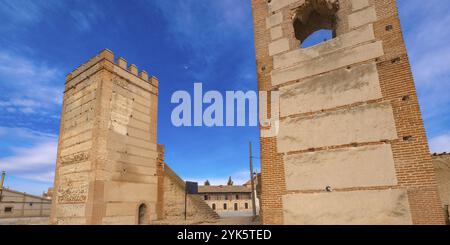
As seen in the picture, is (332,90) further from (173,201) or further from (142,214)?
(173,201)

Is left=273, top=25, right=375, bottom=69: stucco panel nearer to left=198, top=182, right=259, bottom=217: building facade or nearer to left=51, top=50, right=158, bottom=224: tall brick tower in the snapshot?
left=51, top=50, right=158, bottom=224: tall brick tower

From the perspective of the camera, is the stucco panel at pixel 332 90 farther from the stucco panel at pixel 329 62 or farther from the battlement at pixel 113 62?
the battlement at pixel 113 62

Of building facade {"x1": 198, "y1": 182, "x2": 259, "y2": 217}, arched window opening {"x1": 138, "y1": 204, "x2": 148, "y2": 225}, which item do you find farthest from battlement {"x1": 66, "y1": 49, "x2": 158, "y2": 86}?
building facade {"x1": 198, "y1": 182, "x2": 259, "y2": 217}

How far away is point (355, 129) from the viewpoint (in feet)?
22.7

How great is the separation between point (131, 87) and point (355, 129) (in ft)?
51.6

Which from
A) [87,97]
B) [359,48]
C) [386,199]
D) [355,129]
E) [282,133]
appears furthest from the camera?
[87,97]

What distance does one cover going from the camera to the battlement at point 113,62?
56.8 feet

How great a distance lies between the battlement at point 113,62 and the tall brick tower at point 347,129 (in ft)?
40.9

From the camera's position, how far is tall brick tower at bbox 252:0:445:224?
6156 mm

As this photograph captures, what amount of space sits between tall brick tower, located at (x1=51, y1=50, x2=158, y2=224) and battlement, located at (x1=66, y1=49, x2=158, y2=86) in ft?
0.21

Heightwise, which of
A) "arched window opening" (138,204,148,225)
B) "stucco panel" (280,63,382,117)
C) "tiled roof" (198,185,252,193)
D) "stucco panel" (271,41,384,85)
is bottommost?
"arched window opening" (138,204,148,225)

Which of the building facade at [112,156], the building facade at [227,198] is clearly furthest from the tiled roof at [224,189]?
the building facade at [112,156]
